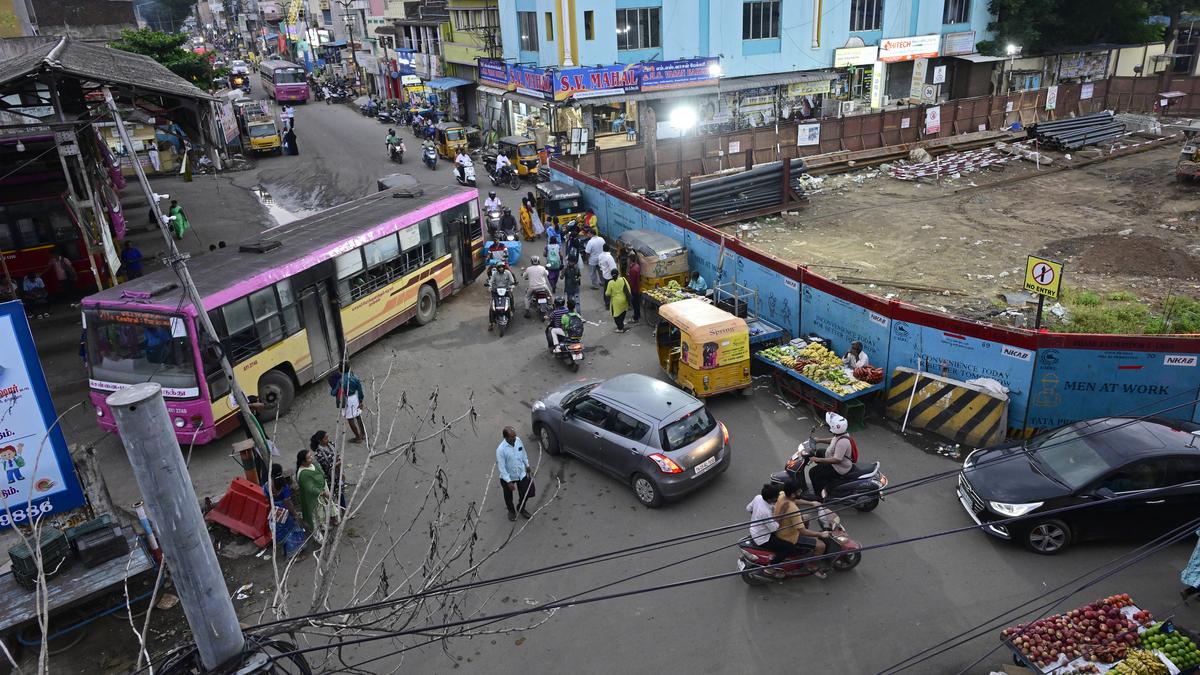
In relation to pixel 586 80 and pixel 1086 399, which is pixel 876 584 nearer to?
pixel 1086 399

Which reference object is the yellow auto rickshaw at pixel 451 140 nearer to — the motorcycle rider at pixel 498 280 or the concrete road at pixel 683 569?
the motorcycle rider at pixel 498 280

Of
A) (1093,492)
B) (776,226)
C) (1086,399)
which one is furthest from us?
(776,226)

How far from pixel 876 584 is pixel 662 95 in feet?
97.8

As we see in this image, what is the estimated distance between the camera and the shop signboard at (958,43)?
42594mm

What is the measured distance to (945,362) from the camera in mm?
12383

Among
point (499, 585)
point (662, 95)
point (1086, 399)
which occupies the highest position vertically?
point (662, 95)

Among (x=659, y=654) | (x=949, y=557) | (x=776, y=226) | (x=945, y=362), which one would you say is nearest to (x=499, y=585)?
(x=659, y=654)

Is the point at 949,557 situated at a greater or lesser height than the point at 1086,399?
lesser

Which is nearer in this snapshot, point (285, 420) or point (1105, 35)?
point (285, 420)

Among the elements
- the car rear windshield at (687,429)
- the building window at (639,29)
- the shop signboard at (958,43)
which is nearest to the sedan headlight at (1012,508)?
the car rear windshield at (687,429)

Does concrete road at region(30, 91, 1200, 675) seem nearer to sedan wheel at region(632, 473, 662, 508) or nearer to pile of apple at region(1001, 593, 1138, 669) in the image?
sedan wheel at region(632, 473, 662, 508)

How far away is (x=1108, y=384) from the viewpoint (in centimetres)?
1126

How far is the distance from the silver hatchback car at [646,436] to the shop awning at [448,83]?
3810 cm

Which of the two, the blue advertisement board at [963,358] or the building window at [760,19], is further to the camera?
the building window at [760,19]
